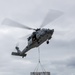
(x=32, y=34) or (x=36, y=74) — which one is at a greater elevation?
(x=32, y=34)

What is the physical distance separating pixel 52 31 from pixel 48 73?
35.7 ft

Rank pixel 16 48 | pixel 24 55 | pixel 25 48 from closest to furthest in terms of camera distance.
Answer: pixel 25 48 → pixel 24 55 → pixel 16 48

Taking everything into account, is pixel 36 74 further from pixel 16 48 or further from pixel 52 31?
pixel 16 48

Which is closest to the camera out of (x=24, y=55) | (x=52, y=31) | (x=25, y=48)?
(x=52, y=31)

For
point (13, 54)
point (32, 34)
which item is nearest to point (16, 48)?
point (13, 54)

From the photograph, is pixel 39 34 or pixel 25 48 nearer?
pixel 39 34

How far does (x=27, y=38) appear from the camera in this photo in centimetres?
6338

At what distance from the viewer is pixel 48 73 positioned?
60.0 meters

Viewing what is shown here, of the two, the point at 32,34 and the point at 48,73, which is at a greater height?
the point at 32,34

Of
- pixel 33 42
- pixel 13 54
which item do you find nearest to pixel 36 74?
pixel 33 42

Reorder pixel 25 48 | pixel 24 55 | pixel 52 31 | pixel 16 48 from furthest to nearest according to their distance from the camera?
1. pixel 16 48
2. pixel 24 55
3. pixel 25 48
4. pixel 52 31

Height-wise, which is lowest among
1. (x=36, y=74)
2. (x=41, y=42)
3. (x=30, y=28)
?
(x=36, y=74)

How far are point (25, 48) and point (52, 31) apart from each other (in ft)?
41.2

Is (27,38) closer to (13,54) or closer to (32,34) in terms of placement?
(32,34)
